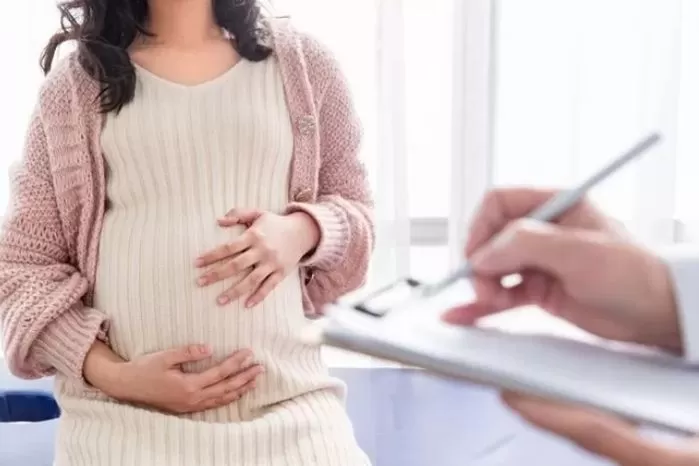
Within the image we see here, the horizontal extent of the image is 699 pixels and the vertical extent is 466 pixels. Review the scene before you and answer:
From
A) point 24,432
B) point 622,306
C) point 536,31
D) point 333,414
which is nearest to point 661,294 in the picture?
point 622,306

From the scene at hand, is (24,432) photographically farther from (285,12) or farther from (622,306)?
(622,306)

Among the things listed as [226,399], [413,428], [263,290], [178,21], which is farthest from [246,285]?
[413,428]

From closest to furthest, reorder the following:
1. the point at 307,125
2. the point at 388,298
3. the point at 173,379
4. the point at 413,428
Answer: the point at 388,298 → the point at 173,379 → the point at 307,125 → the point at 413,428

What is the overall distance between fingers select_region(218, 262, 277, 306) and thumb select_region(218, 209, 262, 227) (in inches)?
2.2

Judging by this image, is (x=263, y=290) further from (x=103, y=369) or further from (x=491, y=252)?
(x=491, y=252)

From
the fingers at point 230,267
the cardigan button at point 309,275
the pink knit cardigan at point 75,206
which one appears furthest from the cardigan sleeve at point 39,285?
the cardigan button at point 309,275

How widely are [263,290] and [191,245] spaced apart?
0.32 ft

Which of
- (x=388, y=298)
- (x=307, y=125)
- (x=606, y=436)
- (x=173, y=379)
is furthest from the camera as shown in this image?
(x=307, y=125)

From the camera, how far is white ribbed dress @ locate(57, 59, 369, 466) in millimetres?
1000

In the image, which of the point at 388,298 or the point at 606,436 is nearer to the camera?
the point at 606,436

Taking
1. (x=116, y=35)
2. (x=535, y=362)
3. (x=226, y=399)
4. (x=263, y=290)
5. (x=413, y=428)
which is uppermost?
(x=116, y=35)

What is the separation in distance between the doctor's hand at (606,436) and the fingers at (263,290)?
587mm

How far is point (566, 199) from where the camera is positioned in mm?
573

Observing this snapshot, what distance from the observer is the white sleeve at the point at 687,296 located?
511 mm
